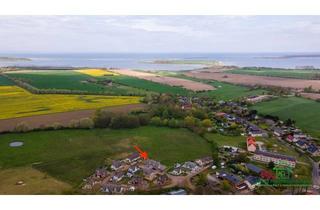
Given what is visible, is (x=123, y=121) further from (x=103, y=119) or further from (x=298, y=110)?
(x=298, y=110)

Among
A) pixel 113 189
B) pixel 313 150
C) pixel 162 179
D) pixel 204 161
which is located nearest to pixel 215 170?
pixel 204 161

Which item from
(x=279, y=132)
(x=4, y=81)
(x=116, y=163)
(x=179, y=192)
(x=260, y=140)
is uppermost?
(x=4, y=81)

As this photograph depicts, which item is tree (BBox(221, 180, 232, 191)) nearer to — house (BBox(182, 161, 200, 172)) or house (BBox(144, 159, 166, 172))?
house (BBox(182, 161, 200, 172))

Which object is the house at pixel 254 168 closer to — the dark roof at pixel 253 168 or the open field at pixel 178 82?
the dark roof at pixel 253 168

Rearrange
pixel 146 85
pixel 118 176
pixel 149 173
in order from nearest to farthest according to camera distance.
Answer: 1. pixel 118 176
2. pixel 149 173
3. pixel 146 85

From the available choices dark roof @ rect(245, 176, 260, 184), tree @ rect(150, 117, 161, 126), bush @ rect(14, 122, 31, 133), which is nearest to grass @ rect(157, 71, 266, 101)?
tree @ rect(150, 117, 161, 126)

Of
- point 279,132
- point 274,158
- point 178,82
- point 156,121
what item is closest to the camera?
point 274,158

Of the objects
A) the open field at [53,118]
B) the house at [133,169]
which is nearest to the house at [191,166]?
the house at [133,169]

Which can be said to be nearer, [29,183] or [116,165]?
[29,183]
